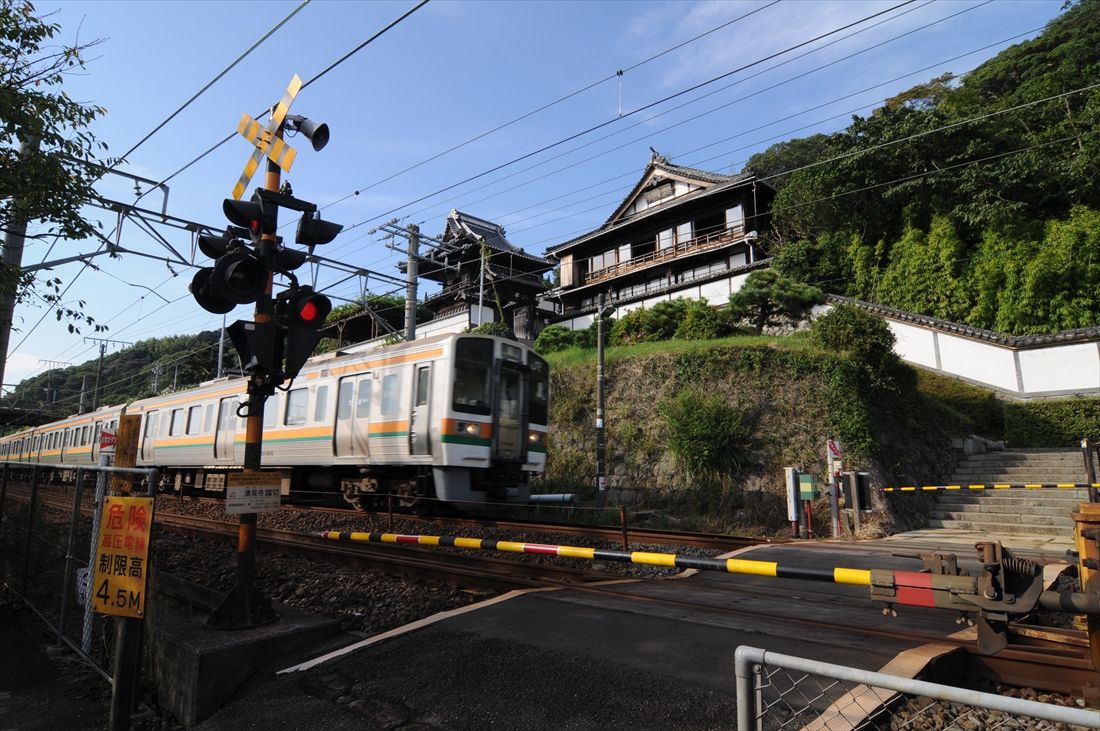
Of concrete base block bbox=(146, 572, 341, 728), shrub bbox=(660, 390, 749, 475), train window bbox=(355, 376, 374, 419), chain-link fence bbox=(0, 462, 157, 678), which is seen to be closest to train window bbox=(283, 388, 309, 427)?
train window bbox=(355, 376, 374, 419)

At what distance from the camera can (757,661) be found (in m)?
1.65

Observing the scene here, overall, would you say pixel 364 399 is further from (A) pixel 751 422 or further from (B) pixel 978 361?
(B) pixel 978 361

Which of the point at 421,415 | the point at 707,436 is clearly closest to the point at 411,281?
the point at 421,415

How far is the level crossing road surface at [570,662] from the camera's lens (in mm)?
2973

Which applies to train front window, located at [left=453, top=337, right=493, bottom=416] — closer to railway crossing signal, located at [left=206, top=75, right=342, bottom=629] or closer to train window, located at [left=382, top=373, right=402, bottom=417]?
train window, located at [left=382, top=373, right=402, bottom=417]

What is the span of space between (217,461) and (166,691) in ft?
38.0

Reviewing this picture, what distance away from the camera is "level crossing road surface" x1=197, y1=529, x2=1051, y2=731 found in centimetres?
297

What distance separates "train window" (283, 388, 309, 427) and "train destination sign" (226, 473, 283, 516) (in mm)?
7730

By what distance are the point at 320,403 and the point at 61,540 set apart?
617 centimetres

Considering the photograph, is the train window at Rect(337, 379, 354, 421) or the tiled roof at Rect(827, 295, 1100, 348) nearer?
the train window at Rect(337, 379, 354, 421)

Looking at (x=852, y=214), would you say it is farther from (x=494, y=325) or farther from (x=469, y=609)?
(x=469, y=609)

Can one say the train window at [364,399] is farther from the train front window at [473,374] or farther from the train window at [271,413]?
the train window at [271,413]

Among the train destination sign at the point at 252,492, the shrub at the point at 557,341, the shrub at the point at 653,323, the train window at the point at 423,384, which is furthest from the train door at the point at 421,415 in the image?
the shrub at the point at 557,341

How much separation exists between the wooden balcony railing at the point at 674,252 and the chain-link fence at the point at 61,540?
24.1 m
